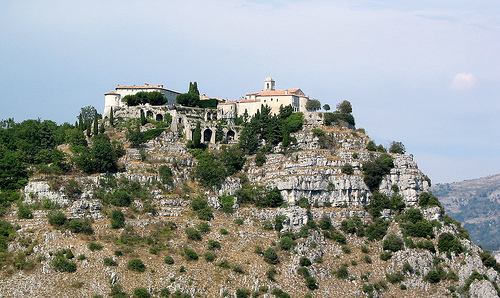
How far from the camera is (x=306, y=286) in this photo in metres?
70.2

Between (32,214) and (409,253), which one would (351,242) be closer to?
(409,253)

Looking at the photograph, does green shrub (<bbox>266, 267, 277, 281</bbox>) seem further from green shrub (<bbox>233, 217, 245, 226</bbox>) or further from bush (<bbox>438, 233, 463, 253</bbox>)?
bush (<bbox>438, 233, 463, 253</bbox>)

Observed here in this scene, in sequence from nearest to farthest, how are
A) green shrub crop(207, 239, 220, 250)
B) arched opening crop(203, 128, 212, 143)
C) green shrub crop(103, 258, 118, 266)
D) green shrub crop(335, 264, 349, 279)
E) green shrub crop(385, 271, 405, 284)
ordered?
green shrub crop(103, 258, 118, 266), green shrub crop(207, 239, 220, 250), green shrub crop(335, 264, 349, 279), green shrub crop(385, 271, 405, 284), arched opening crop(203, 128, 212, 143)

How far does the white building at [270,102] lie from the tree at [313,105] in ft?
3.18

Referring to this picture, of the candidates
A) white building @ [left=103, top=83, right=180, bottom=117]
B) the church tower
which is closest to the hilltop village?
white building @ [left=103, top=83, right=180, bottom=117]

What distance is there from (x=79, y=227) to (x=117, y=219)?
176 inches

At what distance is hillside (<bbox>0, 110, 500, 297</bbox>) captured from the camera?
2621 inches

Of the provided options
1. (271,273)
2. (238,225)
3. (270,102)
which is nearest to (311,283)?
(271,273)

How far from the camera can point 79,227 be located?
231 ft

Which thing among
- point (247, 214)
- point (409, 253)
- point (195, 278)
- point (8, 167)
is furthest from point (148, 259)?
point (409, 253)

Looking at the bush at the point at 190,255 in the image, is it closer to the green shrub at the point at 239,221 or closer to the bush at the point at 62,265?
the green shrub at the point at 239,221

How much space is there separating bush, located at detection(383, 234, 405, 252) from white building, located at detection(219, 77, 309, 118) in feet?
104

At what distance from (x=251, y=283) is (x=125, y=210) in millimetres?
17534

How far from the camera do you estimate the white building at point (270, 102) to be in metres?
103
